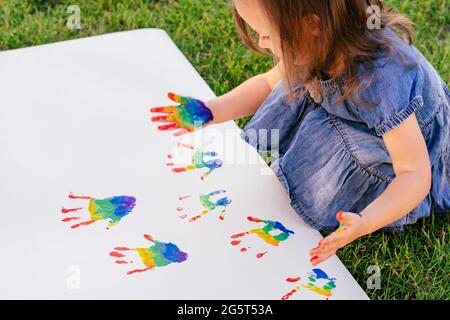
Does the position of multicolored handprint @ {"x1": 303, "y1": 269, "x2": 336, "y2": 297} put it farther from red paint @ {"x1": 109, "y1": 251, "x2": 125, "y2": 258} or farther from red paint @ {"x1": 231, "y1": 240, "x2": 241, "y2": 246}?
red paint @ {"x1": 109, "y1": 251, "x2": 125, "y2": 258}

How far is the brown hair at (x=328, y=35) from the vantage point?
3.92 ft

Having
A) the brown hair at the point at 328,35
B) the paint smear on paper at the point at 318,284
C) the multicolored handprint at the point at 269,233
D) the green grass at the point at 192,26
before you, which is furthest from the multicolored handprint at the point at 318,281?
the green grass at the point at 192,26

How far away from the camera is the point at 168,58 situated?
194 centimetres

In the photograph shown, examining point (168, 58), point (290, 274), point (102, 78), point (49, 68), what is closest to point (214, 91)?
point (168, 58)

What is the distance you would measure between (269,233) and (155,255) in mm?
235

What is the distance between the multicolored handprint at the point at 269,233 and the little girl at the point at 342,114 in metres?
0.06

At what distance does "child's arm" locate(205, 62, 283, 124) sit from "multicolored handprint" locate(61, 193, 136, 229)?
0.83 ft

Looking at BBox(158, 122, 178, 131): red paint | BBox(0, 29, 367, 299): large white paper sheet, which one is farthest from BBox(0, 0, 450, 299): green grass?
BBox(158, 122, 178, 131): red paint

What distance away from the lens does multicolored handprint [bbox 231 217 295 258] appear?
4.67 ft

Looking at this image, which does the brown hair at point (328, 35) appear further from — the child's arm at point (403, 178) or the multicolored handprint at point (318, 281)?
the multicolored handprint at point (318, 281)

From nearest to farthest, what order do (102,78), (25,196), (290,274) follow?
(290,274)
(25,196)
(102,78)

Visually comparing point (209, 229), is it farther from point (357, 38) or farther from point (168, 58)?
A: point (168, 58)

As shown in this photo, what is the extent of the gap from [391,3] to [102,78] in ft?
3.10

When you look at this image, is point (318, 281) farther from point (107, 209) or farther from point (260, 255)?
point (107, 209)
